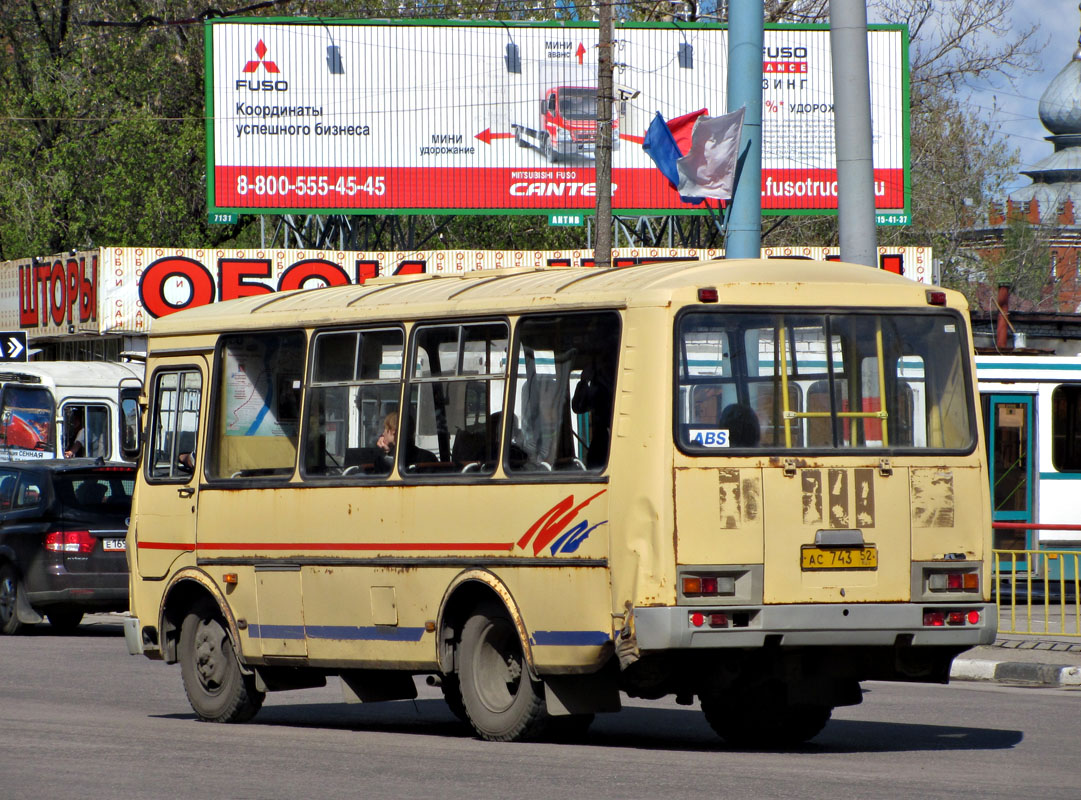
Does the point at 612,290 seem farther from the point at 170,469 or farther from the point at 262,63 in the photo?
the point at 262,63

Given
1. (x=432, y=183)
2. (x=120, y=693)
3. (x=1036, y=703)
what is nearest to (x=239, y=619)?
(x=120, y=693)

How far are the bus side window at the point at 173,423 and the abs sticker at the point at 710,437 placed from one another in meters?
4.06

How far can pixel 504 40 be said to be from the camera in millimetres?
36281

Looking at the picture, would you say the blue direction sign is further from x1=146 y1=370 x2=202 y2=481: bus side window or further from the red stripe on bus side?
the red stripe on bus side

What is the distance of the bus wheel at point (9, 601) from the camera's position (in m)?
19.4

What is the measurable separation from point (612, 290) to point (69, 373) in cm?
2158

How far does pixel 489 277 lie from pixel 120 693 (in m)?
4.81


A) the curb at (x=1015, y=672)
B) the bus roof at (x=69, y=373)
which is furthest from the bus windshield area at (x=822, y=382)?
the bus roof at (x=69, y=373)

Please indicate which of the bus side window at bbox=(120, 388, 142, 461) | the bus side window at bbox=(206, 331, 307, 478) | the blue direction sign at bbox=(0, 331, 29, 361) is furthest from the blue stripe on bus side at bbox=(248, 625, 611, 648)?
the bus side window at bbox=(120, 388, 142, 461)

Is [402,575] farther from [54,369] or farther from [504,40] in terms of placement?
[504,40]

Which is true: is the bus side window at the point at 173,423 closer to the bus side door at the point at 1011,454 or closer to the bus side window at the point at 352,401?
the bus side window at the point at 352,401

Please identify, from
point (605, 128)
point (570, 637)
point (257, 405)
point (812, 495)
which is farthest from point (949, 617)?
point (605, 128)

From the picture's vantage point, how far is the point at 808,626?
9570 millimetres

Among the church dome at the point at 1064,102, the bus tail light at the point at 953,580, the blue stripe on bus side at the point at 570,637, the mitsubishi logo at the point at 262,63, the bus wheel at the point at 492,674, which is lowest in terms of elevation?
the bus wheel at the point at 492,674
